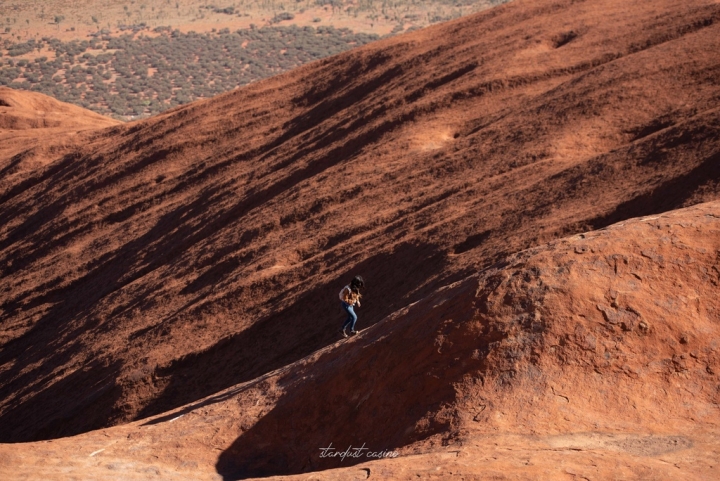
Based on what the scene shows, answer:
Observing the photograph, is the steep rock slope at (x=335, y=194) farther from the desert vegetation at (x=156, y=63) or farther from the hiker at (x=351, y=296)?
the desert vegetation at (x=156, y=63)

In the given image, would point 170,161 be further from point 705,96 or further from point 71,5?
point 71,5

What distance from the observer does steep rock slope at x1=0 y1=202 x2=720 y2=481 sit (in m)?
6.63

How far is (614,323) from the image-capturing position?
24.8ft

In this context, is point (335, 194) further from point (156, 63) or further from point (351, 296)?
point (156, 63)

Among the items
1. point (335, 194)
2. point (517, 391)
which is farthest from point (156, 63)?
point (517, 391)

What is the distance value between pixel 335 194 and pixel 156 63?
45.2 metres

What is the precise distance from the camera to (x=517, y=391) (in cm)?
729

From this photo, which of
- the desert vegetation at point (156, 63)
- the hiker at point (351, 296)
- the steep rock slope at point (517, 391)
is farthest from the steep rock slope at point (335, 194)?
the desert vegetation at point (156, 63)

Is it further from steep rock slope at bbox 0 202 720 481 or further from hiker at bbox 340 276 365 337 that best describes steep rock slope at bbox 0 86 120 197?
steep rock slope at bbox 0 202 720 481

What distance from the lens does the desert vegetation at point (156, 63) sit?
5303cm

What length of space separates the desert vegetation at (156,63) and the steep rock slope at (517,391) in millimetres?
42721

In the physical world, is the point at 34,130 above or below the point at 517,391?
above

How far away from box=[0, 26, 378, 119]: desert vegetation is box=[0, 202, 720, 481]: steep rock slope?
42.7 m

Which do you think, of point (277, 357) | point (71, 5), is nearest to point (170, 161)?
point (277, 357)
